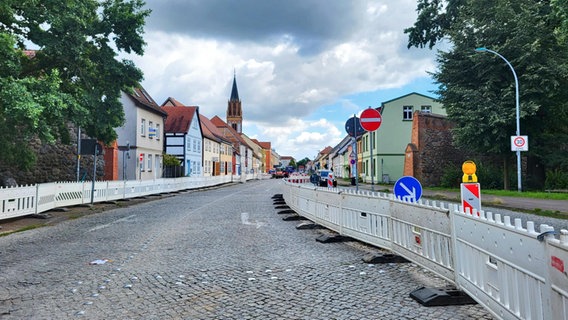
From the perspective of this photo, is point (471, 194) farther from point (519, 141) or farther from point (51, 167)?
point (51, 167)

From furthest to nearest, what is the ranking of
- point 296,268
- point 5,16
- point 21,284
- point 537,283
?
point 5,16 < point 296,268 < point 21,284 < point 537,283

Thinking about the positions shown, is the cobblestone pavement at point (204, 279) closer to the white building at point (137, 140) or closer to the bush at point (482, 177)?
the bush at point (482, 177)

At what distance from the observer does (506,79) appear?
87.1 feet

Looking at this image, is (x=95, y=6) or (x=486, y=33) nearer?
(x=95, y=6)

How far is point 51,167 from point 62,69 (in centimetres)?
1669

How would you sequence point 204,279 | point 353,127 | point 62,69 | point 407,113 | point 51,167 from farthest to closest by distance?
point 407,113 < point 51,167 < point 62,69 < point 353,127 < point 204,279

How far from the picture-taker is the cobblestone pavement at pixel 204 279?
4.22 metres

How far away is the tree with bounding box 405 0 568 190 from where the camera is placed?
24.5 m

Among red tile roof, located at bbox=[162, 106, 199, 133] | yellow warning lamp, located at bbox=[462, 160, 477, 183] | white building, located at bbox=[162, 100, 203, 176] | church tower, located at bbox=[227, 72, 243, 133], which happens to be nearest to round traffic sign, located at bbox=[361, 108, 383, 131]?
yellow warning lamp, located at bbox=[462, 160, 477, 183]

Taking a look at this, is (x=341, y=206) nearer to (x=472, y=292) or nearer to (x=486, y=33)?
(x=472, y=292)

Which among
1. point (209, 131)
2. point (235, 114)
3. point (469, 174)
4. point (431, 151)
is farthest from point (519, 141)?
point (235, 114)

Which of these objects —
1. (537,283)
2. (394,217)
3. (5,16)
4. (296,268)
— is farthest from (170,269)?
(5,16)

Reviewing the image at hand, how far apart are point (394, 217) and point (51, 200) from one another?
13.1 metres

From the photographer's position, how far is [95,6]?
50.6ft
